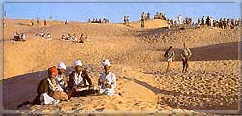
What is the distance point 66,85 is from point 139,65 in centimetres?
1238

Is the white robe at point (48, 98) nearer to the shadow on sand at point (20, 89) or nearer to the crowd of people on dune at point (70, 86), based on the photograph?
the crowd of people on dune at point (70, 86)

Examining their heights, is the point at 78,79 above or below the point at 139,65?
above

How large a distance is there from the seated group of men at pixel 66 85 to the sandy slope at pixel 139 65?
0.26m

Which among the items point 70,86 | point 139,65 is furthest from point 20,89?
point 139,65

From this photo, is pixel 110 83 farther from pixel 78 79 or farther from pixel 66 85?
pixel 66 85

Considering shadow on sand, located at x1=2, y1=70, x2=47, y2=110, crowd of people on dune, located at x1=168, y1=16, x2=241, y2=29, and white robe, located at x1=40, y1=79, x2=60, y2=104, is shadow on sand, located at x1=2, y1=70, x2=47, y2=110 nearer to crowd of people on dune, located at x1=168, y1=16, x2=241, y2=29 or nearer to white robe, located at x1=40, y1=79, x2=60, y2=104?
white robe, located at x1=40, y1=79, x2=60, y2=104

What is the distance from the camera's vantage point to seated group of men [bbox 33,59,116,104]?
1043cm

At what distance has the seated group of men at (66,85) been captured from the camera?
1043 cm

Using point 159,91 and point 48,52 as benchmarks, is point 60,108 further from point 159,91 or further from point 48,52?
point 48,52

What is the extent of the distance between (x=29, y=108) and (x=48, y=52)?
1767 centimetres

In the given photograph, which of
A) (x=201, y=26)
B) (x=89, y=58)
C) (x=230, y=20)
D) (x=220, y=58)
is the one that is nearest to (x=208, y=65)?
(x=220, y=58)

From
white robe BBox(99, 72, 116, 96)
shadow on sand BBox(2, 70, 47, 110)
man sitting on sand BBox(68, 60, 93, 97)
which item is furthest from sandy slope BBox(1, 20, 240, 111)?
man sitting on sand BBox(68, 60, 93, 97)

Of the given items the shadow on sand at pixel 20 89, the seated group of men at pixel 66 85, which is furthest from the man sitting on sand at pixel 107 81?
the shadow on sand at pixel 20 89

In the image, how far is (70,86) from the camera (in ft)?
36.7
